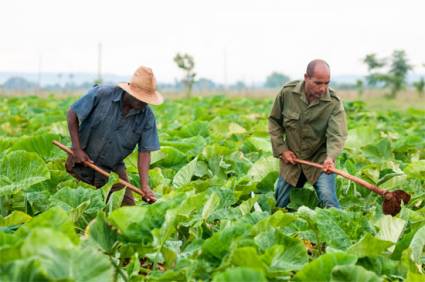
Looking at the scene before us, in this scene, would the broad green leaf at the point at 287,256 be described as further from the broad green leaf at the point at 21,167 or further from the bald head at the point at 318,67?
the bald head at the point at 318,67

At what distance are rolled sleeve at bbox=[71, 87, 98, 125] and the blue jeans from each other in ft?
4.51

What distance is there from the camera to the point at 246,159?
19.8 feet

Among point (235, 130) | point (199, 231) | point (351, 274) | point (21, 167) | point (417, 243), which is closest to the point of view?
point (351, 274)

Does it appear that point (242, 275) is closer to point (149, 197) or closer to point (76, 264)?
point (76, 264)

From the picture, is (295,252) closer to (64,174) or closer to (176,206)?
(176,206)

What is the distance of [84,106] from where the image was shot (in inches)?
167

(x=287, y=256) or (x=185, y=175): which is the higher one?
(x=287, y=256)

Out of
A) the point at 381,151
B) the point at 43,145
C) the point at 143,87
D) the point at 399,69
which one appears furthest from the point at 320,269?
the point at 399,69

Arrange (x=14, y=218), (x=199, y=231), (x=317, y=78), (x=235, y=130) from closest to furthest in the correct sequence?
(x=199, y=231), (x=14, y=218), (x=317, y=78), (x=235, y=130)

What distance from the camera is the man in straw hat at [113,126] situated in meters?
4.21

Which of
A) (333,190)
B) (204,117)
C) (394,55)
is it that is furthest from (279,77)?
(333,190)

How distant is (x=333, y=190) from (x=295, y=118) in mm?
541

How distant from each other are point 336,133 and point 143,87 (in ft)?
4.16

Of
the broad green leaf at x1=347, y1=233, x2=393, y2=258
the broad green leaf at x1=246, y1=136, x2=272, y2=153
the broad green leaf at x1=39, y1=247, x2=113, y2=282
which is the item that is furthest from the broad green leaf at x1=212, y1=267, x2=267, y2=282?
the broad green leaf at x1=246, y1=136, x2=272, y2=153
